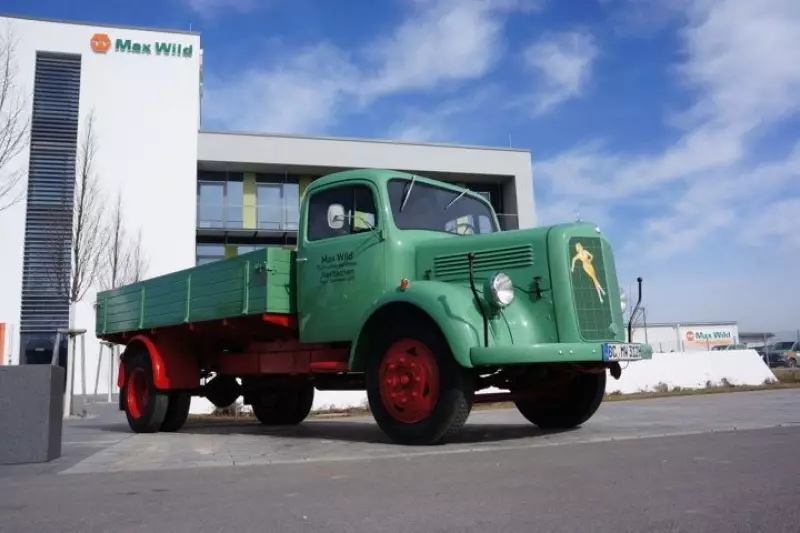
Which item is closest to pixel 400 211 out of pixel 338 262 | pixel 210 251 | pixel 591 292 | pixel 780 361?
pixel 338 262

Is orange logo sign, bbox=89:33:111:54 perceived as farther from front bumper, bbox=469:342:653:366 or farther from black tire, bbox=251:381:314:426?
front bumper, bbox=469:342:653:366

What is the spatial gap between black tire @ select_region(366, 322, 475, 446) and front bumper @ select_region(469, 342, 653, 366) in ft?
1.25

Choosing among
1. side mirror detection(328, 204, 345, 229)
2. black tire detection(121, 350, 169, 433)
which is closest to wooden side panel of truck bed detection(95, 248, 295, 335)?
black tire detection(121, 350, 169, 433)

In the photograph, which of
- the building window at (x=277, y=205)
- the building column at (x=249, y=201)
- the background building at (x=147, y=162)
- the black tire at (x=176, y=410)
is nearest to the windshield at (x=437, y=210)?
the black tire at (x=176, y=410)

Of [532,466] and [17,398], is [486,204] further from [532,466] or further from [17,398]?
[17,398]

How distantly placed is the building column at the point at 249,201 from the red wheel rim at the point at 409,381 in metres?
24.0

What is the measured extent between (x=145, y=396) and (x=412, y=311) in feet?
16.6

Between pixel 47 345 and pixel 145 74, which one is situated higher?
pixel 145 74

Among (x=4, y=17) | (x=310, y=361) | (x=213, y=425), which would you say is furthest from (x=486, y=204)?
(x=4, y=17)

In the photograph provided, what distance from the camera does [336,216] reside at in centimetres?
771

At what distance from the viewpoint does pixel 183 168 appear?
94.4 feet

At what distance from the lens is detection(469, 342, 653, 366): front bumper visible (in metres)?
6.10

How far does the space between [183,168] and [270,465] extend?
24833 mm

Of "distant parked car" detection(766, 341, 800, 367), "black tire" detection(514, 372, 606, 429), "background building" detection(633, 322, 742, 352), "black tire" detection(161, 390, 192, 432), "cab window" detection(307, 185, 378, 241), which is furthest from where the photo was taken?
"background building" detection(633, 322, 742, 352)
